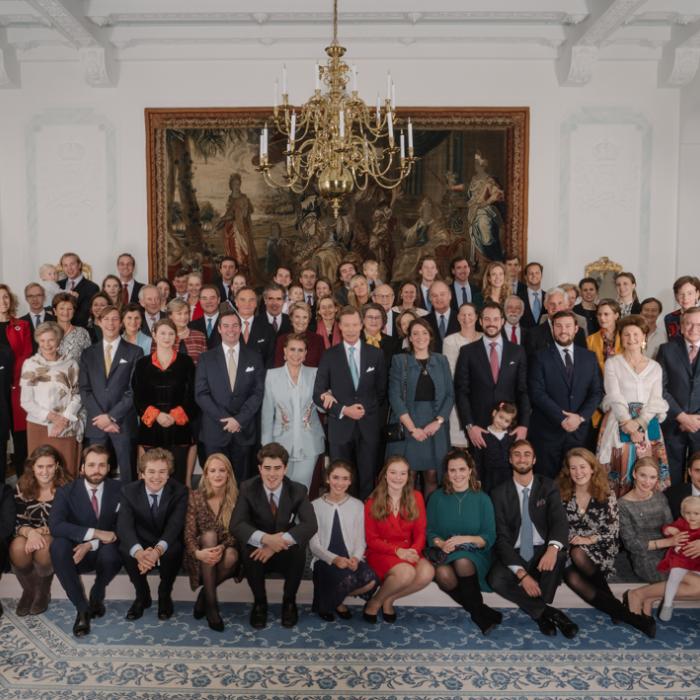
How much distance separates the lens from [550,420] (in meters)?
5.75

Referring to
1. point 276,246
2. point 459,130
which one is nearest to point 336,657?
point 276,246

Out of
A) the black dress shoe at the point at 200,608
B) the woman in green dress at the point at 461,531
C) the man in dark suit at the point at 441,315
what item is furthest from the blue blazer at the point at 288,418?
the man in dark suit at the point at 441,315

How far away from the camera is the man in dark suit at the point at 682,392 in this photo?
5863 millimetres

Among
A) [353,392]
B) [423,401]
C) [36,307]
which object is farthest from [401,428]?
[36,307]

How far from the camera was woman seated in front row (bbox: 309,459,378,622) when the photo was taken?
466 centimetres

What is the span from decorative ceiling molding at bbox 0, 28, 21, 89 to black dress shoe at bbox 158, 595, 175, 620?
7.76m

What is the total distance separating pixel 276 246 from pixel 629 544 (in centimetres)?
619

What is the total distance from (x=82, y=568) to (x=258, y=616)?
4.14 feet

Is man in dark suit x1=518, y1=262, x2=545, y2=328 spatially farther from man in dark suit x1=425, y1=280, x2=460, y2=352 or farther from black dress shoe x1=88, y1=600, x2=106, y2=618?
black dress shoe x1=88, y1=600, x2=106, y2=618

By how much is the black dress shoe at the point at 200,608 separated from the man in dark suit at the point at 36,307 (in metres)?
3.61

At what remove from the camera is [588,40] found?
8.85m

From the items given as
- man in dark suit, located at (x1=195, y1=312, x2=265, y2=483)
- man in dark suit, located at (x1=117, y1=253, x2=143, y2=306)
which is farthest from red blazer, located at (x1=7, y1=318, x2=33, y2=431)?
man in dark suit, located at (x1=117, y1=253, x2=143, y2=306)

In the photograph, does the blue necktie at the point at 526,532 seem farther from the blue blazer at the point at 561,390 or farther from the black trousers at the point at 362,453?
the black trousers at the point at 362,453

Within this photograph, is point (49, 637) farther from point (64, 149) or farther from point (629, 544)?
point (64, 149)
